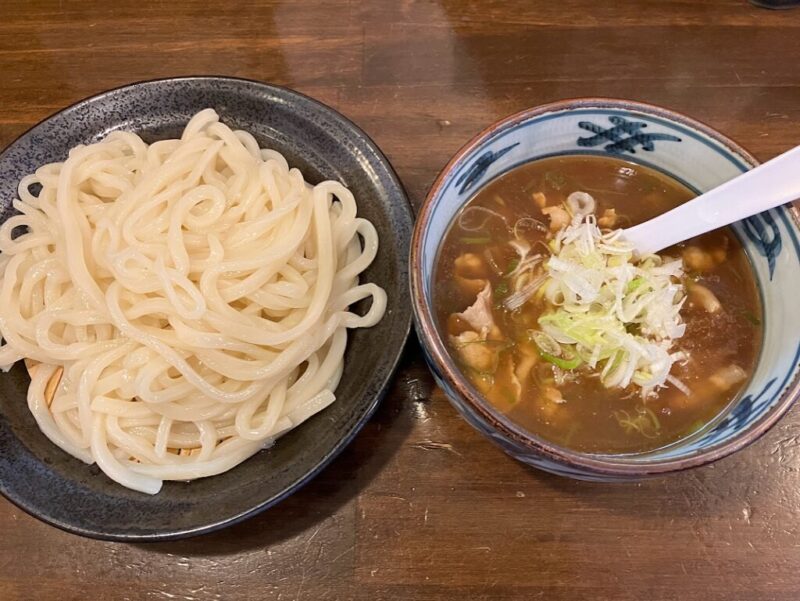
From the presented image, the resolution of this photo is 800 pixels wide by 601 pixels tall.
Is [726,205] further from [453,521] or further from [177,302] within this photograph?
[177,302]

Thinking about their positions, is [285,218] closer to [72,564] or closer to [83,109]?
[83,109]

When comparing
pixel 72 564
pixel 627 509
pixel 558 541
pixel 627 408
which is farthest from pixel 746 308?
pixel 72 564

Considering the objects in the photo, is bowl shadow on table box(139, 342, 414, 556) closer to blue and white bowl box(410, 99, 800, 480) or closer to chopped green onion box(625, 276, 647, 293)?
blue and white bowl box(410, 99, 800, 480)

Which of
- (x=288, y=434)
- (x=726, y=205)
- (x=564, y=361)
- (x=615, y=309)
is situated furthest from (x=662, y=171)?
(x=288, y=434)

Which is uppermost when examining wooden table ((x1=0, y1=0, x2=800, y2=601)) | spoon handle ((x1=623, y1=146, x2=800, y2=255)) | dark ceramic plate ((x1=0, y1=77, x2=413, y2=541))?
spoon handle ((x1=623, y1=146, x2=800, y2=255))

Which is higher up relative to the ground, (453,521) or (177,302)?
(177,302)

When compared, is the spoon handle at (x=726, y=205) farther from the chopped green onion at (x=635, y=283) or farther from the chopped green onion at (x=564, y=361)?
the chopped green onion at (x=564, y=361)

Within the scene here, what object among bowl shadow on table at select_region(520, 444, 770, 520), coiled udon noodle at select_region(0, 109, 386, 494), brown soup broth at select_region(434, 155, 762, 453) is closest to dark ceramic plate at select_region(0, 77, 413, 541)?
coiled udon noodle at select_region(0, 109, 386, 494)

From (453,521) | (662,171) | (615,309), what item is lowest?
(453,521)
